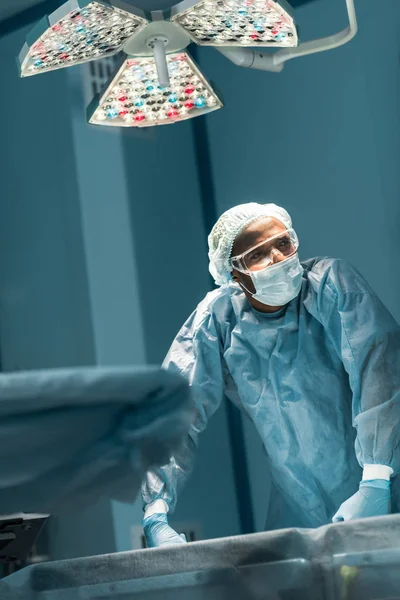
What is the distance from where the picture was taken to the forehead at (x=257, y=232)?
8.43 feet

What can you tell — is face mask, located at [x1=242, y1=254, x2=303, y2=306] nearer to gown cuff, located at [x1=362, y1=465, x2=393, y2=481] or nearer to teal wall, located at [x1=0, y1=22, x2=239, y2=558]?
gown cuff, located at [x1=362, y1=465, x2=393, y2=481]

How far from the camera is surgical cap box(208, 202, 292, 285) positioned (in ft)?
8.50

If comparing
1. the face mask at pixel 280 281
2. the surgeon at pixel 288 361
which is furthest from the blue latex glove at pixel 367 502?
the face mask at pixel 280 281

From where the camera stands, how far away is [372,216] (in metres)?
3.36

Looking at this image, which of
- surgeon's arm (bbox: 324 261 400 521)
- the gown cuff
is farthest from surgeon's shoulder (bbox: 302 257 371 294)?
the gown cuff

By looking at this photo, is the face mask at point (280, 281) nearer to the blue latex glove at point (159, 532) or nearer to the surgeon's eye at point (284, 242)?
the surgeon's eye at point (284, 242)

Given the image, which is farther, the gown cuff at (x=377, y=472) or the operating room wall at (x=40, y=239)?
the operating room wall at (x=40, y=239)

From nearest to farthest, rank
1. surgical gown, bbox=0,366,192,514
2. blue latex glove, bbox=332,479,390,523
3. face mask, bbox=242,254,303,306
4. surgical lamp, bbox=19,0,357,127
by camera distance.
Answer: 1. surgical gown, bbox=0,366,192,514
2. surgical lamp, bbox=19,0,357,127
3. blue latex glove, bbox=332,479,390,523
4. face mask, bbox=242,254,303,306

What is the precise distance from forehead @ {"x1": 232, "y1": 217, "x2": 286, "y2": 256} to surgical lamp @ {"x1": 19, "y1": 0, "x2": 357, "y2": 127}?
35 centimetres

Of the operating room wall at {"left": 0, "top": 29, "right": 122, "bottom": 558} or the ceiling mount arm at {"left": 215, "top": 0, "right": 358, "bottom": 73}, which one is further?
the operating room wall at {"left": 0, "top": 29, "right": 122, "bottom": 558}

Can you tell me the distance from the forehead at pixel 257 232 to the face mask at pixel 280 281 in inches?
3.6

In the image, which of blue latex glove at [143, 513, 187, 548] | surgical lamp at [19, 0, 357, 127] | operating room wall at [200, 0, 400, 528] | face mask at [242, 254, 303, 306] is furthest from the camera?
operating room wall at [200, 0, 400, 528]

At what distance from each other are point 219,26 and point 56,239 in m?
1.47

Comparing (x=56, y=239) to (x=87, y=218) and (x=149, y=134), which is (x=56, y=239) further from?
(x=149, y=134)
